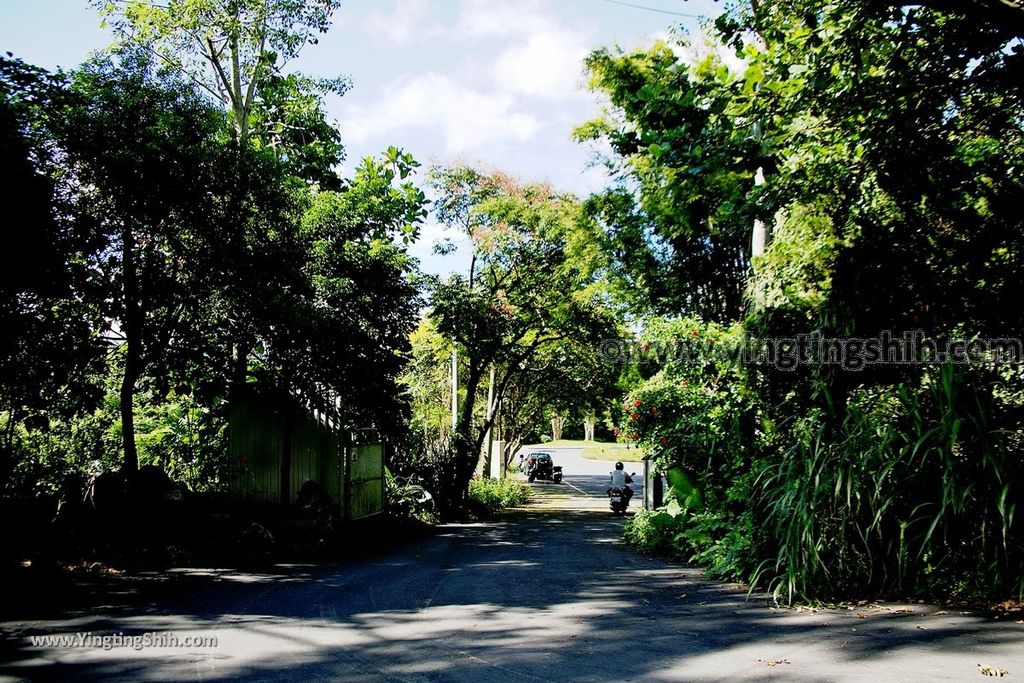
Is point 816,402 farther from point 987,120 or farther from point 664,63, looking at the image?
point 664,63

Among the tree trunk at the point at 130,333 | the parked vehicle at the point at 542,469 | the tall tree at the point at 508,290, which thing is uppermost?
the tall tree at the point at 508,290

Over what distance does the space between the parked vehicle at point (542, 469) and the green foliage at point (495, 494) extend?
22.6ft

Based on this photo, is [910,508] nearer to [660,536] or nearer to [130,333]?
[660,536]

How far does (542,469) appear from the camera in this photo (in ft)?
125

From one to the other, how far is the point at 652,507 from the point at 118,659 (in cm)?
1175

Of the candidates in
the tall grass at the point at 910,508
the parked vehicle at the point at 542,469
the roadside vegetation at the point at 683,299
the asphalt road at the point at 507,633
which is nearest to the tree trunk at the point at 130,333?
the roadside vegetation at the point at 683,299

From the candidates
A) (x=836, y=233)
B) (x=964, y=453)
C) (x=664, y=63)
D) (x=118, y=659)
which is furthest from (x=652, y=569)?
(x=664, y=63)

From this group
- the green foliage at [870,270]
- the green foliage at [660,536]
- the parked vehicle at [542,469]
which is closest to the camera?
the green foliage at [870,270]

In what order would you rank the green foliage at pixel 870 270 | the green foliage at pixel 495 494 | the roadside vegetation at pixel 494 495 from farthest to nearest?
the green foliage at pixel 495 494 < the roadside vegetation at pixel 494 495 < the green foliage at pixel 870 270

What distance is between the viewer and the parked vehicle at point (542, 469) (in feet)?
124

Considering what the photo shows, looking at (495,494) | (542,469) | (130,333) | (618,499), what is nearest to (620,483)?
(618,499)

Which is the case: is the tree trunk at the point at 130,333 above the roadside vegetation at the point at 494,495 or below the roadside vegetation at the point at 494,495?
above

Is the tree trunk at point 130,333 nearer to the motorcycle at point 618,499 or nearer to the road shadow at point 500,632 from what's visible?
the road shadow at point 500,632

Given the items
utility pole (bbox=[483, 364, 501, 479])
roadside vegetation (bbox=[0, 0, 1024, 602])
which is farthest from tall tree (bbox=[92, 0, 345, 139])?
utility pole (bbox=[483, 364, 501, 479])
